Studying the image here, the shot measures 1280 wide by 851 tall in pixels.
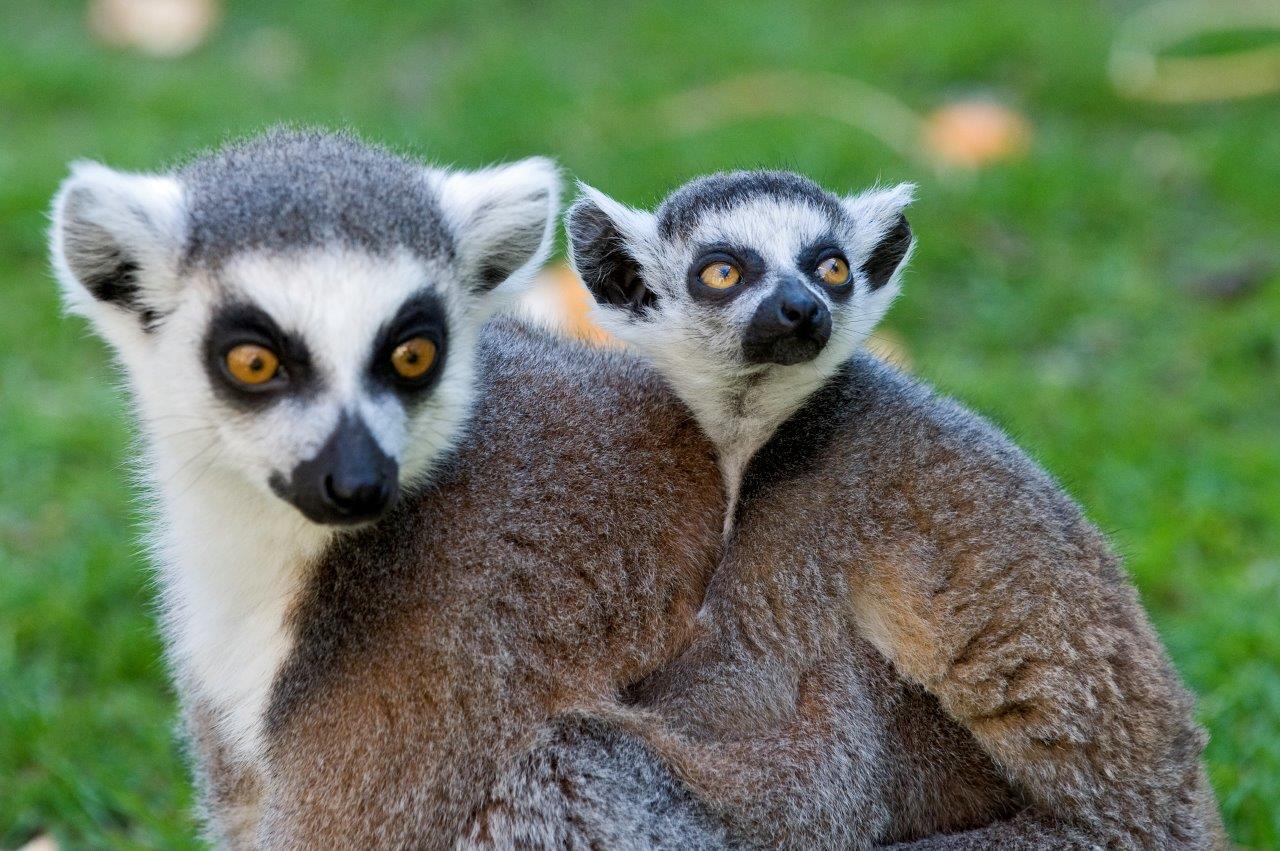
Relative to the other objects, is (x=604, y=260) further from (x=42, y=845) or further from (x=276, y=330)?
(x=42, y=845)

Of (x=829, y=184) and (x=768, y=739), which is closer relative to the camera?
(x=768, y=739)

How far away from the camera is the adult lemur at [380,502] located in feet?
10.8

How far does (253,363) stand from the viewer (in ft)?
10.7

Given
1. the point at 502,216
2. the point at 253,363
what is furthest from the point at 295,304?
the point at 502,216

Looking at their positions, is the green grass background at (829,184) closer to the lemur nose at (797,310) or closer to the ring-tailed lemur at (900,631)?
the ring-tailed lemur at (900,631)

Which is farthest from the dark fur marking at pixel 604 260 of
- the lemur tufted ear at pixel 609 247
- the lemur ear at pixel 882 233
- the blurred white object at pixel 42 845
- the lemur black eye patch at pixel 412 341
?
the blurred white object at pixel 42 845

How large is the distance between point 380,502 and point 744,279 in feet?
4.84

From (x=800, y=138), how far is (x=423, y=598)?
622cm

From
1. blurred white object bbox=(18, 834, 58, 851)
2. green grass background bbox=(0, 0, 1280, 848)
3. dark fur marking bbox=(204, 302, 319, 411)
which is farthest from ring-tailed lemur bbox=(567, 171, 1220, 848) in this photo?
blurred white object bbox=(18, 834, 58, 851)

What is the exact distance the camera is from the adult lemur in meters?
3.29

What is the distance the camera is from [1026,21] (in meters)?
10.6

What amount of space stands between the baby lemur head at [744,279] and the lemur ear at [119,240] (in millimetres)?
1324

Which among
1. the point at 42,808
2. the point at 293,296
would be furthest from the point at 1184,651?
the point at 42,808

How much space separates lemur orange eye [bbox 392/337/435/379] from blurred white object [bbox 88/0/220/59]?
9.01m
